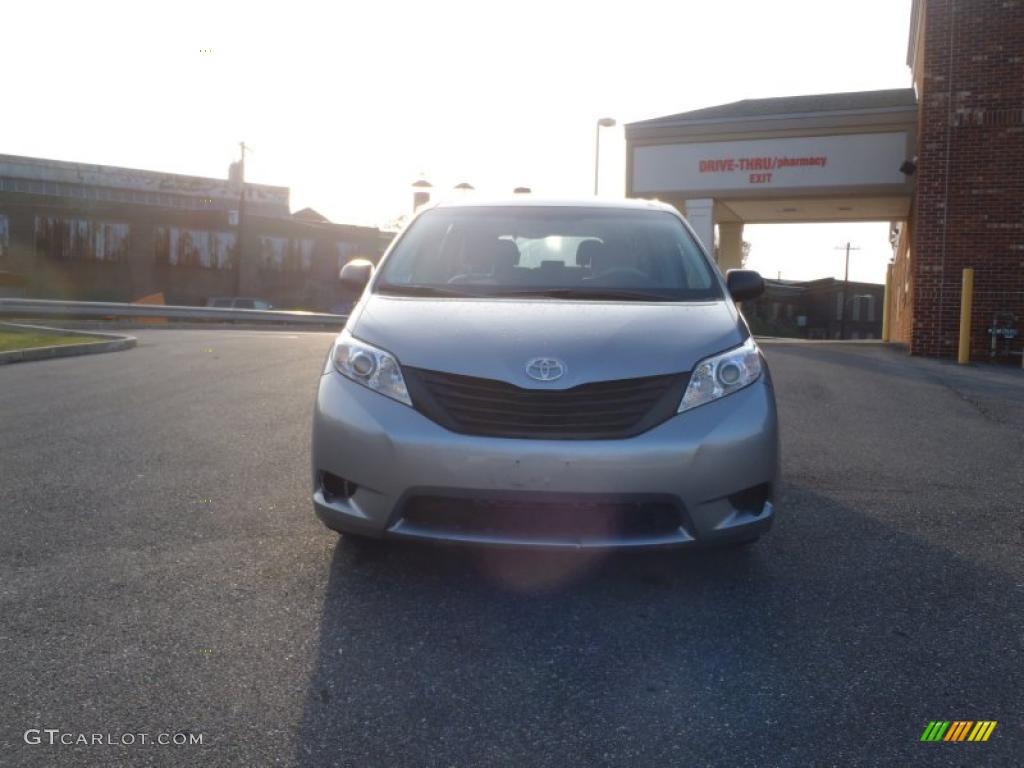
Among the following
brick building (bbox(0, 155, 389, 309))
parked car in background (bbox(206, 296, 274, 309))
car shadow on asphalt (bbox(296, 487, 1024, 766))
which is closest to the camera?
car shadow on asphalt (bbox(296, 487, 1024, 766))

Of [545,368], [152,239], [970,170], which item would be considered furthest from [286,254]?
[545,368]

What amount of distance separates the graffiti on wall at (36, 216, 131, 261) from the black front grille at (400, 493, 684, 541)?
48.7m

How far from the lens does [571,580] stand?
3.75 m

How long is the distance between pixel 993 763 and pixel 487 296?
2601mm

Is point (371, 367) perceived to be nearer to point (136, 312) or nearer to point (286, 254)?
point (136, 312)

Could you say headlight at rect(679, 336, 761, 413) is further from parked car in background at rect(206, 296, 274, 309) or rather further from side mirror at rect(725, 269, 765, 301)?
parked car in background at rect(206, 296, 274, 309)

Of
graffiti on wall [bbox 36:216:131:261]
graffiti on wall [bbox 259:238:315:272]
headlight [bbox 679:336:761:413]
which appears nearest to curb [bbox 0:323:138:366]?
headlight [bbox 679:336:761:413]

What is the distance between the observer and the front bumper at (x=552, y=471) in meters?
3.24

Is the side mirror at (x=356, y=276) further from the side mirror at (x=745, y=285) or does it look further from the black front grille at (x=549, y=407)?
the side mirror at (x=745, y=285)

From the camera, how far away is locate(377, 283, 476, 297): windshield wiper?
4219mm

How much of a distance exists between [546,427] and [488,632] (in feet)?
2.41

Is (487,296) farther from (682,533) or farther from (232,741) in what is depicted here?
(232,741)

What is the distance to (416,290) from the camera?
14.1 ft

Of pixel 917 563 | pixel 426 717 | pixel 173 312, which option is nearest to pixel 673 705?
pixel 426 717
